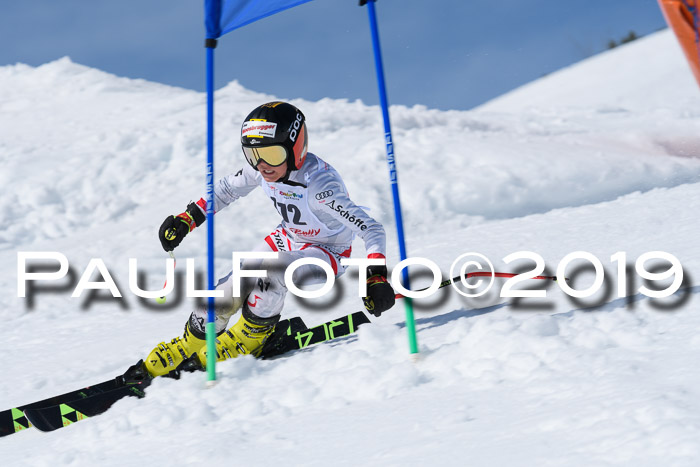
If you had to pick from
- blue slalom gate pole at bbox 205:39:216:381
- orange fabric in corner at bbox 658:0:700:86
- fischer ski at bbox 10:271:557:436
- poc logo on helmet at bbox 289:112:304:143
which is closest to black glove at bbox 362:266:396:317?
blue slalom gate pole at bbox 205:39:216:381

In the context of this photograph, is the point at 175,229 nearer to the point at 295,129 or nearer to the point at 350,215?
the point at 295,129

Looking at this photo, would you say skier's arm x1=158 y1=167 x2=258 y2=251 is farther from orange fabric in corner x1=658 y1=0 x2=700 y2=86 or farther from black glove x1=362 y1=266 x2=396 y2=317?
orange fabric in corner x1=658 y1=0 x2=700 y2=86

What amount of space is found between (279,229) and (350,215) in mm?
785

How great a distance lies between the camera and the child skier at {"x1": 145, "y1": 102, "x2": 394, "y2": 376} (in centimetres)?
341

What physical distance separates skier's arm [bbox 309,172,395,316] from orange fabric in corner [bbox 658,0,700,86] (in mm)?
1566

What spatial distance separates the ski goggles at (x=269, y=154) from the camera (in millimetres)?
3410

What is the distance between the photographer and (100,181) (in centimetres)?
1188

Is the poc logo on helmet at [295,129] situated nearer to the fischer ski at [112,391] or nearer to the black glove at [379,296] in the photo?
the black glove at [379,296]

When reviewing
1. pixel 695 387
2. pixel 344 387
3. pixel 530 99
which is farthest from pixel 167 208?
pixel 530 99

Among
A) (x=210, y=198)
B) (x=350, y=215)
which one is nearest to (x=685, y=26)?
(x=350, y=215)

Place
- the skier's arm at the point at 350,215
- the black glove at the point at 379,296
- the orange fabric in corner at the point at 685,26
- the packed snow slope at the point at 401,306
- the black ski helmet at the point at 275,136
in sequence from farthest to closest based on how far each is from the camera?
the black ski helmet at the point at 275,136
the skier's arm at the point at 350,215
the black glove at the point at 379,296
the orange fabric in corner at the point at 685,26
the packed snow slope at the point at 401,306

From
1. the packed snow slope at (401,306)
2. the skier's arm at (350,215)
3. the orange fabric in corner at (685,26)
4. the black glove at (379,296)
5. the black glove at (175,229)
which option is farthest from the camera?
the black glove at (175,229)

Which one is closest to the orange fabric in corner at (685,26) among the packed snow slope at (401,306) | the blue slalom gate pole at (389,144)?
the packed snow slope at (401,306)

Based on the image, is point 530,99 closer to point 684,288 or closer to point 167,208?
point 167,208
